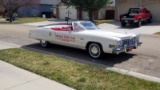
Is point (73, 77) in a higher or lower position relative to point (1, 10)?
lower

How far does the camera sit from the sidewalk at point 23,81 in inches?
196

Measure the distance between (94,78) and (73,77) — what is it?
0.53 metres

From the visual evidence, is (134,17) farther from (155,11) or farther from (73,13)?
(73,13)

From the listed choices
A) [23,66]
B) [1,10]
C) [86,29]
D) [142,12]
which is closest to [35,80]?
[23,66]

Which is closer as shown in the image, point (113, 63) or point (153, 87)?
point (153, 87)

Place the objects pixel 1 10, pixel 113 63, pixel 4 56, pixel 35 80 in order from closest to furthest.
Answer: pixel 35 80, pixel 113 63, pixel 4 56, pixel 1 10

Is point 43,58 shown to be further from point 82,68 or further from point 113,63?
point 113,63

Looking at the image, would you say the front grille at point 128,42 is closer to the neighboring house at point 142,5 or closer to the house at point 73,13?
the neighboring house at point 142,5

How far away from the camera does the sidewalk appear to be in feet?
16.3

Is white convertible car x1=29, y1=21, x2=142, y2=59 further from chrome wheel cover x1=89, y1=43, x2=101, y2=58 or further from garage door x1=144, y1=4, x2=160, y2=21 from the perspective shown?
garage door x1=144, y1=4, x2=160, y2=21

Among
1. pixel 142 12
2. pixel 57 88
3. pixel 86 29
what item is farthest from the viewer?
pixel 142 12

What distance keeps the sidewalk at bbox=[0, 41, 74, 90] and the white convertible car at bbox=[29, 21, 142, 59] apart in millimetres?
2673

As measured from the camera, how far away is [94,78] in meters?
5.52

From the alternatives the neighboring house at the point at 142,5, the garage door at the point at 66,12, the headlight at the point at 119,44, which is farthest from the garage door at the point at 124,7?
the headlight at the point at 119,44
